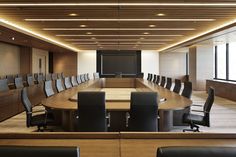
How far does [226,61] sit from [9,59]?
10513mm

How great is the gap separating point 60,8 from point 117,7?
A: 3.81 ft

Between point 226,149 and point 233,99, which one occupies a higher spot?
point 226,149

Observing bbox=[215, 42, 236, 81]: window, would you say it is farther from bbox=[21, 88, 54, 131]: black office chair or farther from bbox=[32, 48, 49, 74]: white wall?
bbox=[21, 88, 54, 131]: black office chair

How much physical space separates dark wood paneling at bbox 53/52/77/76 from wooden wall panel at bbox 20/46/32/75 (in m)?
5.83

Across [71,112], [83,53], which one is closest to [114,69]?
[83,53]

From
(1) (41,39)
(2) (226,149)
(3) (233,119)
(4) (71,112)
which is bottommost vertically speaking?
(3) (233,119)

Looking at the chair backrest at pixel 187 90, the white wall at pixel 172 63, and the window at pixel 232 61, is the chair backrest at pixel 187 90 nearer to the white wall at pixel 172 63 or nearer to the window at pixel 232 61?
the window at pixel 232 61

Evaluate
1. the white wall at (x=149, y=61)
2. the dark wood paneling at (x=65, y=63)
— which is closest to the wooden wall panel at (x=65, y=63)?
the dark wood paneling at (x=65, y=63)

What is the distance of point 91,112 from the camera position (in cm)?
372

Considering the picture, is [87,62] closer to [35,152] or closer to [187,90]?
[187,90]

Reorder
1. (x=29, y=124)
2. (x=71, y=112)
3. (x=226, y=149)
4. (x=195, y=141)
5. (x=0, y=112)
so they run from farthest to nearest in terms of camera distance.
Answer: (x=0, y=112)
(x=29, y=124)
(x=71, y=112)
(x=195, y=141)
(x=226, y=149)

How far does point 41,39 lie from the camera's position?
1073 cm


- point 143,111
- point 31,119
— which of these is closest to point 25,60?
point 31,119

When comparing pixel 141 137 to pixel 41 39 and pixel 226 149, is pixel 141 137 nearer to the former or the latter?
pixel 226 149
